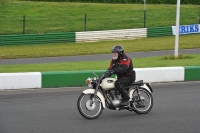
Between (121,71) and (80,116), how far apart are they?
49.0 inches

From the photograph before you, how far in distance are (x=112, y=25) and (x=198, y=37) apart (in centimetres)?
632

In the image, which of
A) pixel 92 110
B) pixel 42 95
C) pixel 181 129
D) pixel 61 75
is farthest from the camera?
pixel 61 75

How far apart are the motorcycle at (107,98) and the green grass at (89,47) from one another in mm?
15181

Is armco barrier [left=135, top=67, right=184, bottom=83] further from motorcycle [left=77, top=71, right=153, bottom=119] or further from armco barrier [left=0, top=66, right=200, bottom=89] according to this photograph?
motorcycle [left=77, top=71, right=153, bottom=119]

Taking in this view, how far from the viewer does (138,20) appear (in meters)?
35.5

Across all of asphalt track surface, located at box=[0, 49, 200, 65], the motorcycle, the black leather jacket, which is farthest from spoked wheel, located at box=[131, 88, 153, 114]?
asphalt track surface, located at box=[0, 49, 200, 65]

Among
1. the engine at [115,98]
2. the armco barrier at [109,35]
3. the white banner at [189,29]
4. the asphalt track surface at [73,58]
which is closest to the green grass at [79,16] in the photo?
the armco barrier at [109,35]

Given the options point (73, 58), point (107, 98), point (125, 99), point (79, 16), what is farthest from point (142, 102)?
point (79, 16)

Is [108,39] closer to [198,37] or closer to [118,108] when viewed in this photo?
[198,37]

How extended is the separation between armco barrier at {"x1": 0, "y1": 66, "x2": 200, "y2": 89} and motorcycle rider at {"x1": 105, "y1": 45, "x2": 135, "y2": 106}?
4.35 m

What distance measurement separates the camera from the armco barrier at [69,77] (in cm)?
1388

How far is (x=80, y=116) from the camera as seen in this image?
33.2 feet

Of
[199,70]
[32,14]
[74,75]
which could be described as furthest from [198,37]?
[74,75]

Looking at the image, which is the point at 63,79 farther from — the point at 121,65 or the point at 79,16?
the point at 79,16
